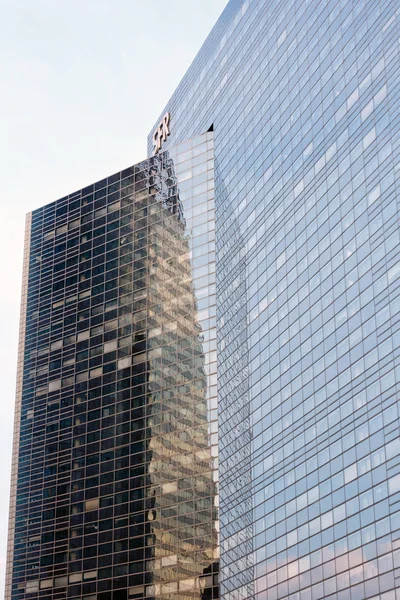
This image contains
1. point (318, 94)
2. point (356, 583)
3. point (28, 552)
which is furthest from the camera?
point (28, 552)

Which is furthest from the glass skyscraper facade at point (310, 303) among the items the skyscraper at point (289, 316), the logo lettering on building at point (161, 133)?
the logo lettering on building at point (161, 133)

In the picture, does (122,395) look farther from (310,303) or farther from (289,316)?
(310,303)

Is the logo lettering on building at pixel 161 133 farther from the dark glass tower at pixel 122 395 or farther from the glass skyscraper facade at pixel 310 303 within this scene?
the glass skyscraper facade at pixel 310 303

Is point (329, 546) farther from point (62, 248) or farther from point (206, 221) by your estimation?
point (62, 248)

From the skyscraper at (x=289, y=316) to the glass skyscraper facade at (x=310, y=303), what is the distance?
21 centimetres

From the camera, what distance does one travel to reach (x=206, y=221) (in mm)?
118500

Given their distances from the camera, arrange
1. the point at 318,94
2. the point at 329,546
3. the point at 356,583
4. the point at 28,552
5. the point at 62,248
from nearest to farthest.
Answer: the point at 356,583 → the point at 329,546 → the point at 318,94 → the point at 28,552 → the point at 62,248

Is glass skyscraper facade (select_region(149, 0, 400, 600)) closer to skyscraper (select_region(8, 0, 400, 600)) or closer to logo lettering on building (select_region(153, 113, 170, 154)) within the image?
skyscraper (select_region(8, 0, 400, 600))

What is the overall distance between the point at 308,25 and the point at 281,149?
13.9 metres

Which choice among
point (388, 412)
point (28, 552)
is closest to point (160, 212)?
point (28, 552)

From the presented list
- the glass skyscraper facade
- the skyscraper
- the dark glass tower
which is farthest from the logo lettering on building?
the glass skyscraper facade

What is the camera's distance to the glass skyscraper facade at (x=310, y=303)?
82.0 metres

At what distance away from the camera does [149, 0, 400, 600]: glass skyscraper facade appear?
269 ft

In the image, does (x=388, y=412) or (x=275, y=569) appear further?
(x=275, y=569)
